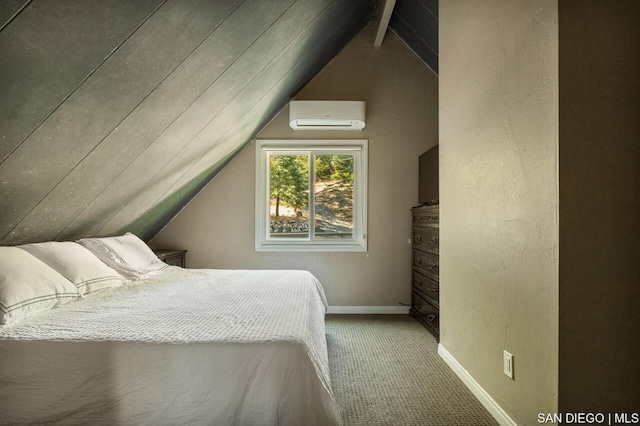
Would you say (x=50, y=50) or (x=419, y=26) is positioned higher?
(x=419, y=26)

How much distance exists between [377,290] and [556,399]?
9.16ft

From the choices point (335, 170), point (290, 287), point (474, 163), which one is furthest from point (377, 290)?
point (474, 163)

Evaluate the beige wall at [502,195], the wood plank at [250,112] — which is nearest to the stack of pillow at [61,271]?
the wood plank at [250,112]

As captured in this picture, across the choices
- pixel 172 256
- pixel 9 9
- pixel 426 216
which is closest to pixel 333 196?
pixel 426 216

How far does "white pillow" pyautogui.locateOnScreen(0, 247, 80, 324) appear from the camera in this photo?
165 centimetres

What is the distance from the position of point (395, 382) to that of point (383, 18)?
122 inches

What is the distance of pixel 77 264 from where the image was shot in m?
2.26

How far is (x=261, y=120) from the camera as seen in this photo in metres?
3.95

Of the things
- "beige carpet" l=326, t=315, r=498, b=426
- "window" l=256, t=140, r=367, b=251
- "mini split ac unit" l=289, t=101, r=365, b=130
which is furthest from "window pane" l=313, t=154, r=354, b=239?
"beige carpet" l=326, t=315, r=498, b=426

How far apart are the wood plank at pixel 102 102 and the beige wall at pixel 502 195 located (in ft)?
4.51

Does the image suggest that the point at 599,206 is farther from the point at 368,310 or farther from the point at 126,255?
the point at 368,310

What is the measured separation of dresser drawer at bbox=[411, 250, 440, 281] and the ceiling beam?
2.17 m

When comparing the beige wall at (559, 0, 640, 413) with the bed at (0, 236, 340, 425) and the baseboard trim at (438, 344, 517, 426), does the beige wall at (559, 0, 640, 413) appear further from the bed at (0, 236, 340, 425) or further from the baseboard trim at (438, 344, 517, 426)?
the bed at (0, 236, 340, 425)

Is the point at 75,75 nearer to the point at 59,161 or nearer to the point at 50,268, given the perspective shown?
the point at 59,161
